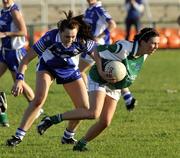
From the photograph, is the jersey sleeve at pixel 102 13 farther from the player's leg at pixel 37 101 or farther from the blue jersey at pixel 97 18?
the player's leg at pixel 37 101

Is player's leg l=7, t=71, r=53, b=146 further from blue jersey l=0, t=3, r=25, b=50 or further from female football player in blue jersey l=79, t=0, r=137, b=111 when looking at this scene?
female football player in blue jersey l=79, t=0, r=137, b=111

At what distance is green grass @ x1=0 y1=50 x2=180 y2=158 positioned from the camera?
9.22 metres

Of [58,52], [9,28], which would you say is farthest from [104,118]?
[9,28]

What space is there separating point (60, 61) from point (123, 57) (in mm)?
930

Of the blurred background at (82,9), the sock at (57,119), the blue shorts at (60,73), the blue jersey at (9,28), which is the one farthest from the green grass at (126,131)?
the blurred background at (82,9)

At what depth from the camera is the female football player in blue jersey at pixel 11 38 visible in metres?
11.8

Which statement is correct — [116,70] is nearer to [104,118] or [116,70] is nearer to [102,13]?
[104,118]

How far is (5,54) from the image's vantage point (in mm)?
12602

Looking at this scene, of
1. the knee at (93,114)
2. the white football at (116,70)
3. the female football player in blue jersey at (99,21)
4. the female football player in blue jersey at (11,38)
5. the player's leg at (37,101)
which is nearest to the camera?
the white football at (116,70)

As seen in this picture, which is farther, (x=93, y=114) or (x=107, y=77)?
(x=93, y=114)

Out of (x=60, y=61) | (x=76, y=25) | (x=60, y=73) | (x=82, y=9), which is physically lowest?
(x=82, y=9)

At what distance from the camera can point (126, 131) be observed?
11.0 m

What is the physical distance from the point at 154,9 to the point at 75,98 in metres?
29.9

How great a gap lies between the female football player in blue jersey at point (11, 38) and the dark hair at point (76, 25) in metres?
2.52
